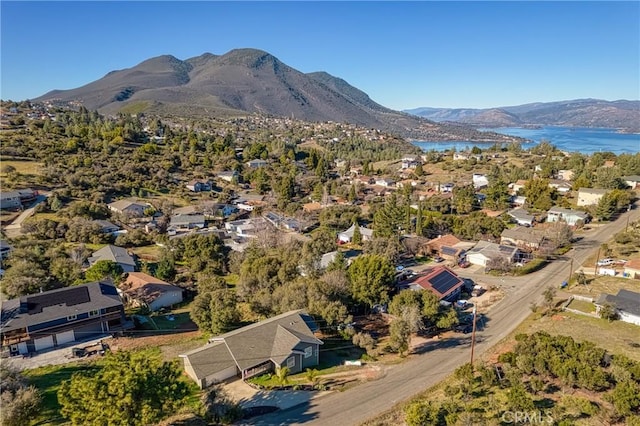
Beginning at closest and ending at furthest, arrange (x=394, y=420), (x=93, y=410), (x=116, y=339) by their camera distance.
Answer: (x=93, y=410)
(x=394, y=420)
(x=116, y=339)

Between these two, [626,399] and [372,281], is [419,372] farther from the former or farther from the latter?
[626,399]

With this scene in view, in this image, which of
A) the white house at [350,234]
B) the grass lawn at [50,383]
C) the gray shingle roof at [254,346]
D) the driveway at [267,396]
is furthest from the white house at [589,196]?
the grass lawn at [50,383]

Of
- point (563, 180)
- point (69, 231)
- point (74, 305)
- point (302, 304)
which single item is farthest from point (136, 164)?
point (563, 180)

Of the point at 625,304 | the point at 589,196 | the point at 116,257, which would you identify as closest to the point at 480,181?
the point at 589,196

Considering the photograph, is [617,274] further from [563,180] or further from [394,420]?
[563,180]

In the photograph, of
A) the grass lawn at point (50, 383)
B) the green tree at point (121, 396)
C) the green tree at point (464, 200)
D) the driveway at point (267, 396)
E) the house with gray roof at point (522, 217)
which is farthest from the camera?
the green tree at point (464, 200)

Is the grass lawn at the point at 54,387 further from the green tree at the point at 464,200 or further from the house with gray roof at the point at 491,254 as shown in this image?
the green tree at the point at 464,200

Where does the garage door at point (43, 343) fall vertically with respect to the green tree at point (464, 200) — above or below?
below
